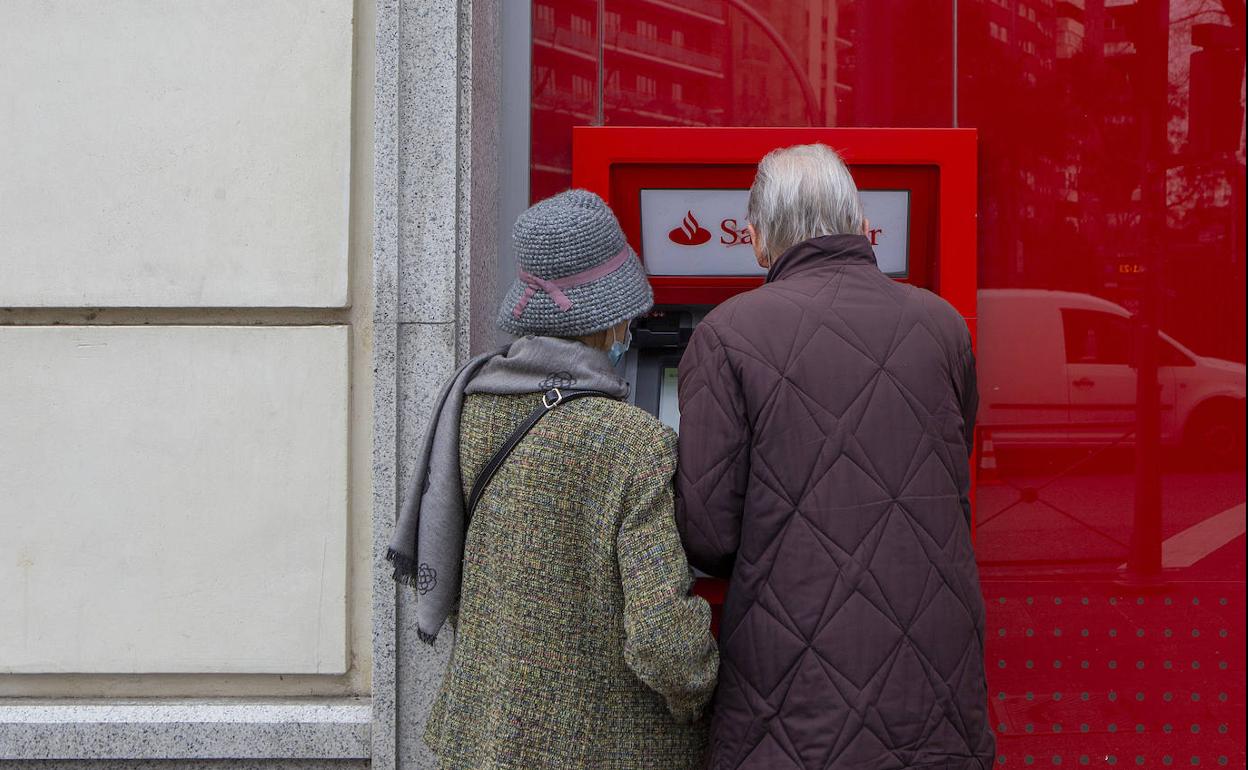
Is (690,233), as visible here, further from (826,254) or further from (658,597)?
(658,597)

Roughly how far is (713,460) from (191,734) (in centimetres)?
167

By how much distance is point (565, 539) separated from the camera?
1.82 meters

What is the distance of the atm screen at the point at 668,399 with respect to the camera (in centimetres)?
237

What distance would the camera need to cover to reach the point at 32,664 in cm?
279

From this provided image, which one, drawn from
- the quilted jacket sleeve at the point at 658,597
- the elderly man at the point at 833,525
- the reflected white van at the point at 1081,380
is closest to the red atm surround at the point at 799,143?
the reflected white van at the point at 1081,380

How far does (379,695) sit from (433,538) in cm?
91

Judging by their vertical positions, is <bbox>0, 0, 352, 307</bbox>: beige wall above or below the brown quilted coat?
above

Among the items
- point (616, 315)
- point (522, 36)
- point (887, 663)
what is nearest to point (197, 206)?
point (522, 36)

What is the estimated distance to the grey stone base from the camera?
2.73 meters

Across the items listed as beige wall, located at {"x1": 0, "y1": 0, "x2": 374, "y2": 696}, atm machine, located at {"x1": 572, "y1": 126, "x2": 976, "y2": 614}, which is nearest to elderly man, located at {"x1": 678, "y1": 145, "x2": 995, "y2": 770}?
atm machine, located at {"x1": 572, "y1": 126, "x2": 976, "y2": 614}

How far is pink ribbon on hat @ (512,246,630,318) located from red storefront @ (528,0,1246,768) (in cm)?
101

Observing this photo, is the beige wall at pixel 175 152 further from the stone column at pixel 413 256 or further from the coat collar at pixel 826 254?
the coat collar at pixel 826 254

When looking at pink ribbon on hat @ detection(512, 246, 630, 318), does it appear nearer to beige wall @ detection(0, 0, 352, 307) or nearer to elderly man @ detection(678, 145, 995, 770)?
elderly man @ detection(678, 145, 995, 770)

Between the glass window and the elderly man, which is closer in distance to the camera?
the elderly man
